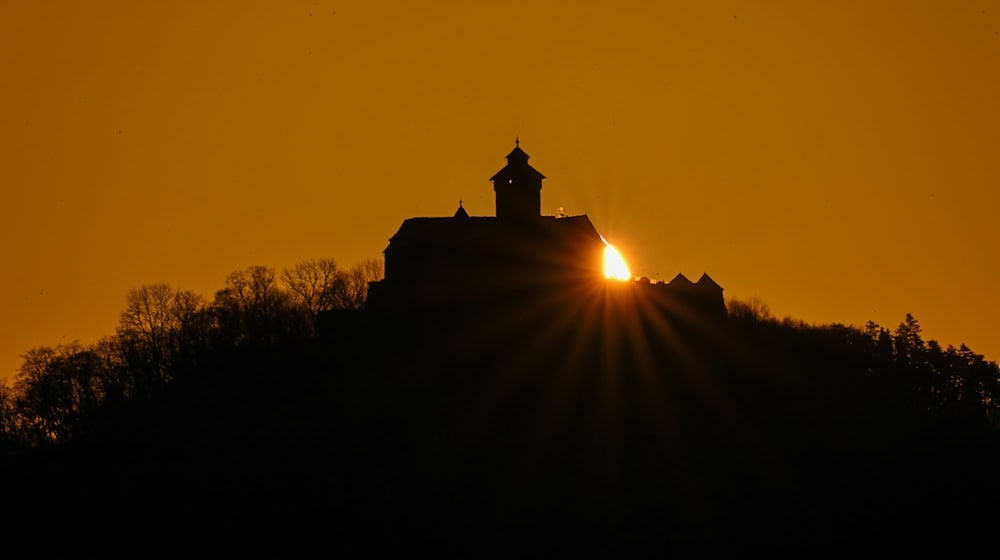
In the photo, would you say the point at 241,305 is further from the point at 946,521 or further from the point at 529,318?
the point at 946,521

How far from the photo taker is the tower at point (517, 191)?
93688mm

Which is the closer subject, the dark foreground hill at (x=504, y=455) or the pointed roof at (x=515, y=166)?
the dark foreground hill at (x=504, y=455)

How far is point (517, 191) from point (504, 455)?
74.4 ft

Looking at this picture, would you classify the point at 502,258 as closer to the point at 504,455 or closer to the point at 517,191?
the point at 517,191

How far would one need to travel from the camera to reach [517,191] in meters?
93.9

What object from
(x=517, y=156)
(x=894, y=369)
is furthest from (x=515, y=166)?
(x=894, y=369)

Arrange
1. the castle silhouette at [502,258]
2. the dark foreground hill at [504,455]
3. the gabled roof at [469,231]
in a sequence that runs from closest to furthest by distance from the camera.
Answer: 1. the dark foreground hill at [504,455]
2. the castle silhouette at [502,258]
3. the gabled roof at [469,231]

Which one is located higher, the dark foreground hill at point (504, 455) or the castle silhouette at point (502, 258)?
the castle silhouette at point (502, 258)

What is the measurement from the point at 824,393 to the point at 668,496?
22.3 meters

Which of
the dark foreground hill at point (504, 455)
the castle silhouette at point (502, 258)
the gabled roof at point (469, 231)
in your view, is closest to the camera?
the dark foreground hill at point (504, 455)

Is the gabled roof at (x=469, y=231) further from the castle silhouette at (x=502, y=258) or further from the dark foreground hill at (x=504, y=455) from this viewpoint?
the dark foreground hill at (x=504, y=455)

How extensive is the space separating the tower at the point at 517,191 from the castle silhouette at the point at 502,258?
0.07 meters

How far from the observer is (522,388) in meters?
82.0

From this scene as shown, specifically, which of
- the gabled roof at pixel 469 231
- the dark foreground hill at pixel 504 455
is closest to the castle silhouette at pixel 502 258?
the gabled roof at pixel 469 231
